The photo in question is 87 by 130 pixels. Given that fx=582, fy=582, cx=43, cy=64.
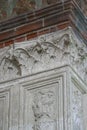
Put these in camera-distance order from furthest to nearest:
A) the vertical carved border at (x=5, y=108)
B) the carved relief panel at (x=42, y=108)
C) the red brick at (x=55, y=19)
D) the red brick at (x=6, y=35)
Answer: the red brick at (x=6, y=35) → the red brick at (x=55, y=19) → the vertical carved border at (x=5, y=108) → the carved relief panel at (x=42, y=108)

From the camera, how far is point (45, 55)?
5004mm

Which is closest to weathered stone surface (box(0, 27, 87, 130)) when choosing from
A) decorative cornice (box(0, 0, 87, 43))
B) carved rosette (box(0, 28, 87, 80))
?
carved rosette (box(0, 28, 87, 80))

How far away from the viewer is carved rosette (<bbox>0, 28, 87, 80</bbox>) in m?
4.95

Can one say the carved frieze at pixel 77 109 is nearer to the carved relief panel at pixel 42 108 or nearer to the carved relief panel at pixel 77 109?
the carved relief panel at pixel 77 109

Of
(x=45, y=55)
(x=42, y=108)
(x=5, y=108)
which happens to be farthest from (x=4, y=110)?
(x=45, y=55)

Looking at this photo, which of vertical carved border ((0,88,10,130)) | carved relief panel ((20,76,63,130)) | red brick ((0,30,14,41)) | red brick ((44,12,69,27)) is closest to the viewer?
carved relief panel ((20,76,63,130))

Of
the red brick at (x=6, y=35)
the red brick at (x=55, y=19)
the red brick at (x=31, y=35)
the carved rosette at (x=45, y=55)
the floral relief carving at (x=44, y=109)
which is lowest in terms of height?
the floral relief carving at (x=44, y=109)

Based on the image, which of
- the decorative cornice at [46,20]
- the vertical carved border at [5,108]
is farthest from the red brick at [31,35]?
the vertical carved border at [5,108]

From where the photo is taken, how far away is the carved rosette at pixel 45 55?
4949 mm

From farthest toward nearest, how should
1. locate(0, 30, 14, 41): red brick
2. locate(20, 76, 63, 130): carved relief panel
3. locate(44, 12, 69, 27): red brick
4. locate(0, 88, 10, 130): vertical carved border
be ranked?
locate(0, 30, 14, 41): red brick, locate(44, 12, 69, 27): red brick, locate(0, 88, 10, 130): vertical carved border, locate(20, 76, 63, 130): carved relief panel

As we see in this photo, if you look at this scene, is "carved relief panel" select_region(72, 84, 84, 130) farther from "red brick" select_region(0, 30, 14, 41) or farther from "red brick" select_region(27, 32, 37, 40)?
"red brick" select_region(0, 30, 14, 41)

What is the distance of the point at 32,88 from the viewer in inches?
193

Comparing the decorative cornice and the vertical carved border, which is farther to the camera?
the decorative cornice

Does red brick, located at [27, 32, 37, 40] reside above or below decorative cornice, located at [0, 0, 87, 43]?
below
